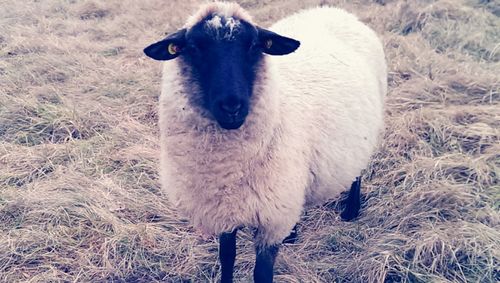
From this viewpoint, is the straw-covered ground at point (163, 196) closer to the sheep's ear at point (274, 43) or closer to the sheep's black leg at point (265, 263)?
the sheep's black leg at point (265, 263)

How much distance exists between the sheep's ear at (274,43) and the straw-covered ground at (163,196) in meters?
1.52

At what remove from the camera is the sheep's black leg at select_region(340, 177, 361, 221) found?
11.7 feet

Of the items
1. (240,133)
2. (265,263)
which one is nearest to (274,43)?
(240,133)

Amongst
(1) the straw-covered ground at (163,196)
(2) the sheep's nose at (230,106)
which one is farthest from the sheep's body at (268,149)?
(1) the straw-covered ground at (163,196)

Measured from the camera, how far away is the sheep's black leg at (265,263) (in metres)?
2.64

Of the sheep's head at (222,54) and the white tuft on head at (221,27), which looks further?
the white tuft on head at (221,27)

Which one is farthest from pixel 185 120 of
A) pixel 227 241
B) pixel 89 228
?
pixel 89 228

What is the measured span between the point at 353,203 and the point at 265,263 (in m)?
1.21

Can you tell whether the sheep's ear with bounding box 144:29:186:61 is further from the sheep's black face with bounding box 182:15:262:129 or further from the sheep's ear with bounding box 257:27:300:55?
the sheep's ear with bounding box 257:27:300:55

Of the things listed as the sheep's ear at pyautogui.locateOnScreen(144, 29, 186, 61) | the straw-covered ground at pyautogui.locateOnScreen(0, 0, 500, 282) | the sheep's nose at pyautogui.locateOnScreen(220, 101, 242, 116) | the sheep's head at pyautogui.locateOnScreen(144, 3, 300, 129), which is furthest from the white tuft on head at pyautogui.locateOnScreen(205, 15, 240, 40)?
the straw-covered ground at pyautogui.locateOnScreen(0, 0, 500, 282)

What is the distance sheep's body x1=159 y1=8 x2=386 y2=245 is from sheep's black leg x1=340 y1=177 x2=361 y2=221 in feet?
1.37

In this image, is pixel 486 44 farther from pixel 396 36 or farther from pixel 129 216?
pixel 129 216

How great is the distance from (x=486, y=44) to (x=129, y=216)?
17.3ft

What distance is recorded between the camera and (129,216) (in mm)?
3480
